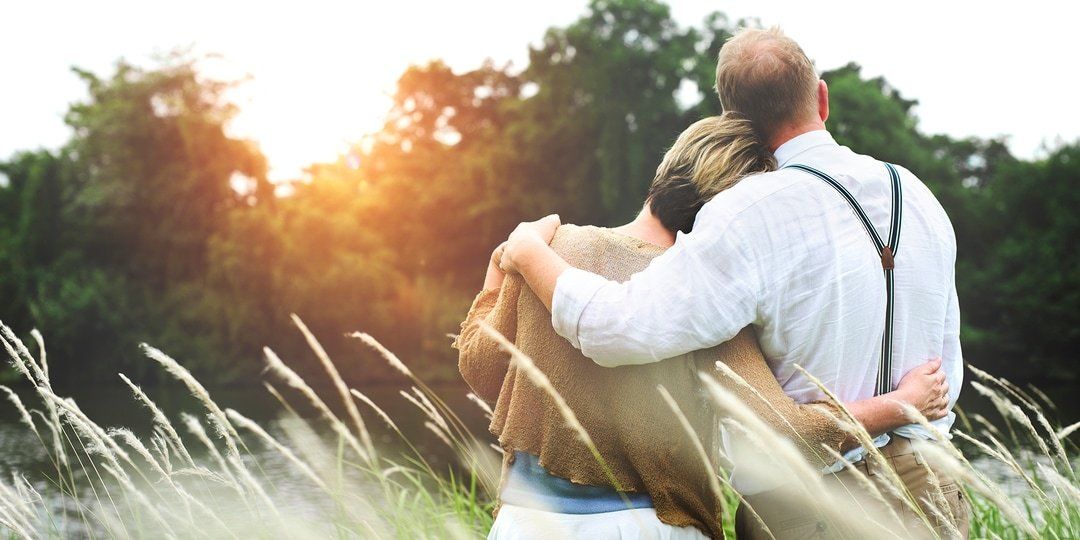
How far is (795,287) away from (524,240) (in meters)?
0.52

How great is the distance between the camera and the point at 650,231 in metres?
1.87

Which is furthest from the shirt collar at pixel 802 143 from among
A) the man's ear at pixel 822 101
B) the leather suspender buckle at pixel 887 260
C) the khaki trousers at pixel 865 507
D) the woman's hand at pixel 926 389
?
the khaki trousers at pixel 865 507

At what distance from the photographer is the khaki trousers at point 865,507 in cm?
177

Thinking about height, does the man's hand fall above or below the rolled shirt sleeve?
above

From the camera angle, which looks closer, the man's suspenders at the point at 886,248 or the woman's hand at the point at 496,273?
the man's suspenders at the point at 886,248

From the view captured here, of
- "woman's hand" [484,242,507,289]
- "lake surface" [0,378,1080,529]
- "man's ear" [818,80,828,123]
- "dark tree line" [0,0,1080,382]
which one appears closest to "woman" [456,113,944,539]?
"woman's hand" [484,242,507,289]

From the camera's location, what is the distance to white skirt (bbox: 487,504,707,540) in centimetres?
171

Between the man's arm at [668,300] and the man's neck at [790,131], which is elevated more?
the man's neck at [790,131]

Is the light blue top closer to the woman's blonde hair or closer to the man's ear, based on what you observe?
the woman's blonde hair

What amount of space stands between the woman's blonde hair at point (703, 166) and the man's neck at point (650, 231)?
0.01 m

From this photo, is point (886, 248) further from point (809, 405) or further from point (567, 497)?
point (567, 497)

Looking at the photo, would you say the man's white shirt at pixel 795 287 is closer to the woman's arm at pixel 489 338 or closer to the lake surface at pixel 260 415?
the woman's arm at pixel 489 338

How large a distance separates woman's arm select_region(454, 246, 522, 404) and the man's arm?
14 cm

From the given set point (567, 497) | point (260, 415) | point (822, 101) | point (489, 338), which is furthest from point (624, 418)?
point (260, 415)
